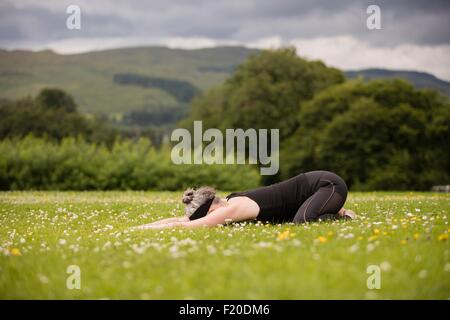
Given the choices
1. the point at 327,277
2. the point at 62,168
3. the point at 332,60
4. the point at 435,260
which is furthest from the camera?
the point at 332,60

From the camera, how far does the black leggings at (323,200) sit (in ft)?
37.9

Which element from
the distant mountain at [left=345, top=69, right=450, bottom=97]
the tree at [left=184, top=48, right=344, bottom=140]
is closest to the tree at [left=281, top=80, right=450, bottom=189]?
the distant mountain at [left=345, top=69, right=450, bottom=97]

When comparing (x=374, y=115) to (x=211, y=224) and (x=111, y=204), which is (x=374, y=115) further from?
(x=211, y=224)

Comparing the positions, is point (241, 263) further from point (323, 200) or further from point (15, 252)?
point (323, 200)

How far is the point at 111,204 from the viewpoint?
60.1ft

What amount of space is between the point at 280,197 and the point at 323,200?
0.99 m

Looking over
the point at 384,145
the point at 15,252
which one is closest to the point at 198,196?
the point at 15,252

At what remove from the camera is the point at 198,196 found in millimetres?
11422

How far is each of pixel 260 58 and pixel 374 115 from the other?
69.0ft

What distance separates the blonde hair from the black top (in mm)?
597

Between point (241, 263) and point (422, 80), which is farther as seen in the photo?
point (422, 80)

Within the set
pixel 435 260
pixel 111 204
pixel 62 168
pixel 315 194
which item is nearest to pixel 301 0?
pixel 62 168

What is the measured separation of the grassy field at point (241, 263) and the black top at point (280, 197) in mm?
1117

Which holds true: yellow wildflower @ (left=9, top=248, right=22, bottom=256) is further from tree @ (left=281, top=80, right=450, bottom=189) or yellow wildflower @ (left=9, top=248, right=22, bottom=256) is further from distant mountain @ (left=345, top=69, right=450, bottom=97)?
distant mountain @ (left=345, top=69, right=450, bottom=97)
